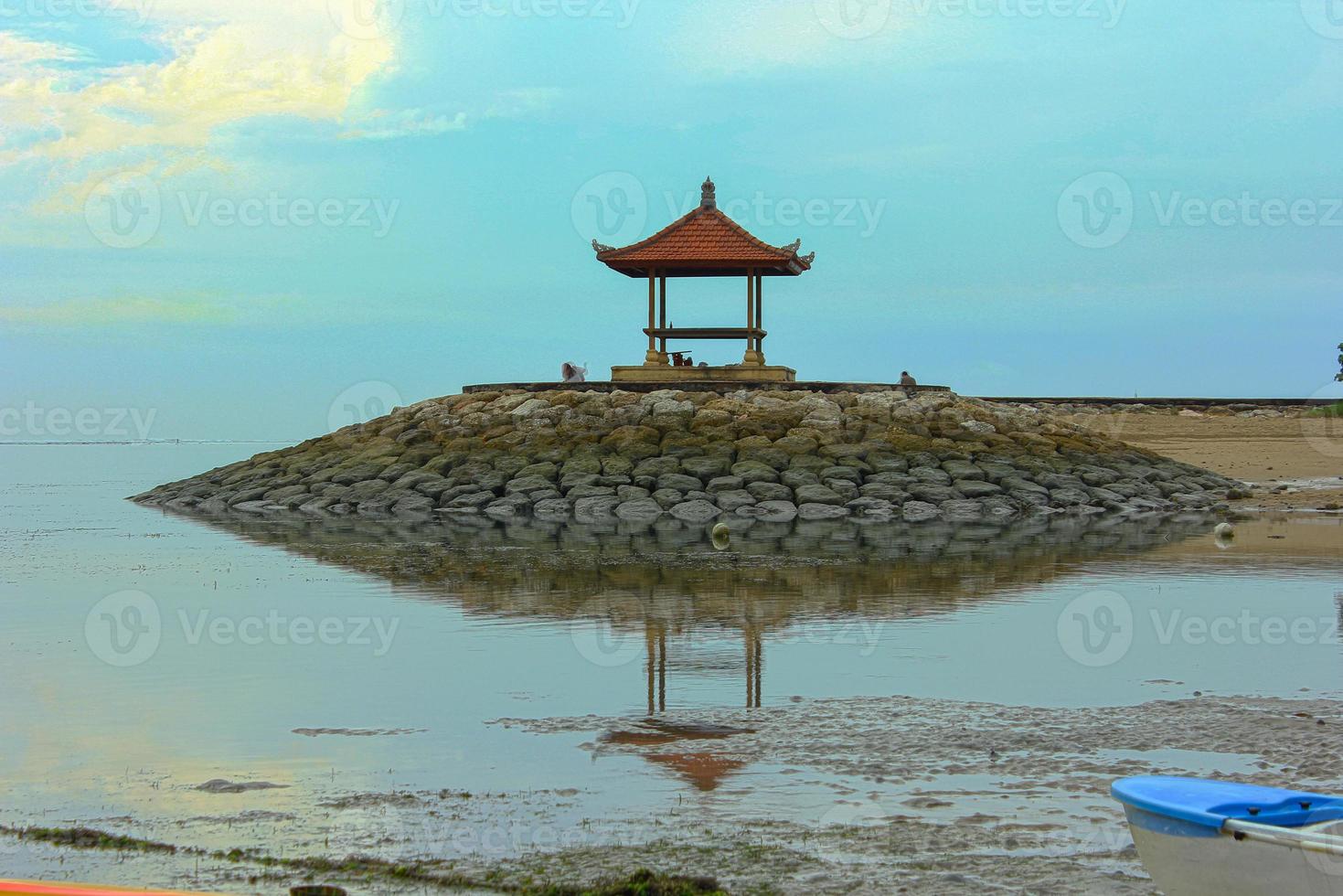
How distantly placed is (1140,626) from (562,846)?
861 centimetres

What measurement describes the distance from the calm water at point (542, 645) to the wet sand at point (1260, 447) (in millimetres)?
8344

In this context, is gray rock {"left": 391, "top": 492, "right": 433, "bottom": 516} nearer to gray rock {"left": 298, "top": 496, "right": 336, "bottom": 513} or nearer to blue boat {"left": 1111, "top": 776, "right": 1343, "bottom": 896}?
gray rock {"left": 298, "top": 496, "right": 336, "bottom": 513}

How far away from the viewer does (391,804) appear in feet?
23.4

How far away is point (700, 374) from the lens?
32.7m

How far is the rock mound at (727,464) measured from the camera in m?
27.0

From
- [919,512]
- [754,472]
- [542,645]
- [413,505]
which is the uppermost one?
[754,472]

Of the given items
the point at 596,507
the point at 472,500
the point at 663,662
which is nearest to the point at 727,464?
the point at 596,507

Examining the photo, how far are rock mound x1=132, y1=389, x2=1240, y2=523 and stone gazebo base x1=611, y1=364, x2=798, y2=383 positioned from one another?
1110 mm

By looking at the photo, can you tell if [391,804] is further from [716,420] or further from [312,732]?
[716,420]

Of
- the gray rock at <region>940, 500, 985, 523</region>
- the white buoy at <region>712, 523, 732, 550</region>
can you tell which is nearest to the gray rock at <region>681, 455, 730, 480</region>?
the gray rock at <region>940, 500, 985, 523</region>

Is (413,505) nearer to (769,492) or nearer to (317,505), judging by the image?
(317,505)

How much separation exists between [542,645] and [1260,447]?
3211 cm

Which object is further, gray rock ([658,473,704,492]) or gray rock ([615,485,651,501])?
gray rock ([658,473,704,492])

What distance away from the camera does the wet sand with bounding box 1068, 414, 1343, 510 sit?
29.7m
